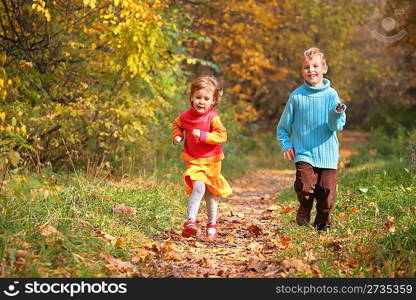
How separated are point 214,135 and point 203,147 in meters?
0.22

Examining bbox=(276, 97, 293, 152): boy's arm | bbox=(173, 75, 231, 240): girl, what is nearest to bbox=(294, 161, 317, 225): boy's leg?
bbox=(276, 97, 293, 152): boy's arm

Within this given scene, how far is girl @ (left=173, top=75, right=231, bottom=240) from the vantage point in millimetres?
6293

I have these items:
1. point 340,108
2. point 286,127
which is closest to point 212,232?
point 286,127

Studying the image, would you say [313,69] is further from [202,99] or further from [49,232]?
[49,232]

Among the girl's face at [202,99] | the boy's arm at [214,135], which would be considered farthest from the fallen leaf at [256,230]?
the girl's face at [202,99]

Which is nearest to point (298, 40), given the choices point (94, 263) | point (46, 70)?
point (46, 70)

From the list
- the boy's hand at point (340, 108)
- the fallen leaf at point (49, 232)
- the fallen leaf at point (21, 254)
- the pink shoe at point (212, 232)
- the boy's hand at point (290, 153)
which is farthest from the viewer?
the pink shoe at point (212, 232)

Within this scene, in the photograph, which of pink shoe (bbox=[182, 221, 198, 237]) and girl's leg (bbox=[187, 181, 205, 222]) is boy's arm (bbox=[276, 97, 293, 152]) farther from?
pink shoe (bbox=[182, 221, 198, 237])

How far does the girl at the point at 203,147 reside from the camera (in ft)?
20.6

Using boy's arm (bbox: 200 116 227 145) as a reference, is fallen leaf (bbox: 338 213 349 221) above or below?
below

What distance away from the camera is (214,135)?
626cm

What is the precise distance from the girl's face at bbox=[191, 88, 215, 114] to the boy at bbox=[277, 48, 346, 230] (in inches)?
31.9

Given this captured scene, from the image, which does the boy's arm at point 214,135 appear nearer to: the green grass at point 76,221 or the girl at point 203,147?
the girl at point 203,147

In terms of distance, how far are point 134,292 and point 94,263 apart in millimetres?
568
